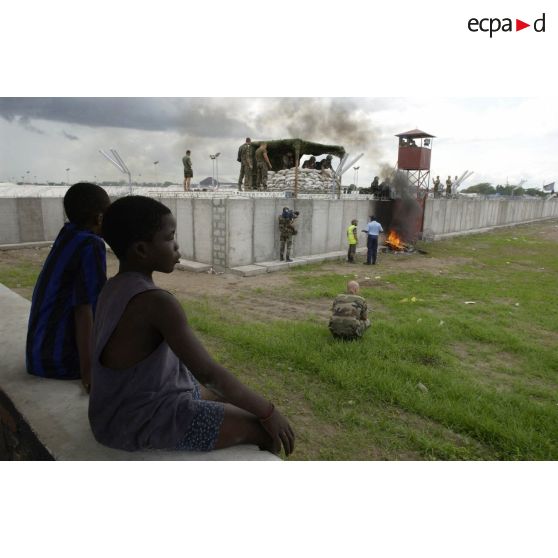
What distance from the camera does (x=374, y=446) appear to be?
331cm

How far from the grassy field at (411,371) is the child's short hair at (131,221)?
2.26 m

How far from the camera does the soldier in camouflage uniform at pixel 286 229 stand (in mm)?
11523

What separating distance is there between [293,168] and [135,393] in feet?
76.9

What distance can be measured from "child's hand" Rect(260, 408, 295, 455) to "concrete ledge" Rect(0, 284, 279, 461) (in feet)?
0.46

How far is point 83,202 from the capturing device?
245 cm

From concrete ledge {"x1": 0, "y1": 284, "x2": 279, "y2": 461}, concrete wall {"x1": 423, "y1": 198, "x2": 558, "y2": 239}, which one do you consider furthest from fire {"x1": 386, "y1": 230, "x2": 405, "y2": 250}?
concrete ledge {"x1": 0, "y1": 284, "x2": 279, "y2": 461}

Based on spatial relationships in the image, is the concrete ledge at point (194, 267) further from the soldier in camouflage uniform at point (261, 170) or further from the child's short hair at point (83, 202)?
the child's short hair at point (83, 202)

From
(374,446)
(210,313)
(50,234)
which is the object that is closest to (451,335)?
(374,446)

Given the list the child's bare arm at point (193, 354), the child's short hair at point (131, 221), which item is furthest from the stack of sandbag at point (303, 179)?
the child's bare arm at point (193, 354)

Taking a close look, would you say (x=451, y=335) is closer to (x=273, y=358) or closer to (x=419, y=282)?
(x=273, y=358)

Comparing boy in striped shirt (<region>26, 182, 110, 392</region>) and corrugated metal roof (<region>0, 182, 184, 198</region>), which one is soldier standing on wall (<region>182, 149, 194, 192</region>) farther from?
boy in striped shirt (<region>26, 182, 110, 392</region>)

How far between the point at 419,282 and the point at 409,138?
35.3 ft

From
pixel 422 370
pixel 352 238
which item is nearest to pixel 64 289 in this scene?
pixel 422 370

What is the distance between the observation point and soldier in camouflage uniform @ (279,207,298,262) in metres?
11.5
